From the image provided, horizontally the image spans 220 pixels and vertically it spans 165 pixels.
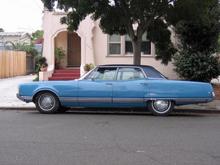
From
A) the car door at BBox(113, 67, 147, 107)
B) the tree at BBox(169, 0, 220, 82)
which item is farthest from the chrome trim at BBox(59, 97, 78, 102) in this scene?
the tree at BBox(169, 0, 220, 82)

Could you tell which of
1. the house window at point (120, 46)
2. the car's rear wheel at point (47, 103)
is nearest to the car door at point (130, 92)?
the car's rear wheel at point (47, 103)

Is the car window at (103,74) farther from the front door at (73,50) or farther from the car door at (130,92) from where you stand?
the front door at (73,50)

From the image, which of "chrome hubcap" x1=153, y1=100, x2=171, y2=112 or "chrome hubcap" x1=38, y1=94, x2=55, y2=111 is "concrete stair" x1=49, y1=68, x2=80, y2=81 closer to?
"chrome hubcap" x1=38, y1=94, x2=55, y2=111

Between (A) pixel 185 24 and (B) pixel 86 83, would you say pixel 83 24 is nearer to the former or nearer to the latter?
(A) pixel 185 24

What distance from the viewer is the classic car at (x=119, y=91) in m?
14.3

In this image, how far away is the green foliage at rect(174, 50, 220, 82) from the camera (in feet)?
67.1

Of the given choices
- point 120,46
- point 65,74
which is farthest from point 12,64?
point 120,46

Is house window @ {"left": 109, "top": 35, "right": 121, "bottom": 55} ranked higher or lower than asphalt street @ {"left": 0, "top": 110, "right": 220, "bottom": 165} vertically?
higher

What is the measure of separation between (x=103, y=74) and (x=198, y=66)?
685 centimetres

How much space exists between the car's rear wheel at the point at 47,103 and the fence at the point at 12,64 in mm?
16550

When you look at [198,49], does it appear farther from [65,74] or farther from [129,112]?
[65,74]

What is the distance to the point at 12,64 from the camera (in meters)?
33.3

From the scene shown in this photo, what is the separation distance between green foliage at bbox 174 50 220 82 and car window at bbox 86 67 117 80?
642 cm

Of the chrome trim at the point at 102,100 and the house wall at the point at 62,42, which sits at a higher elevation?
the house wall at the point at 62,42
